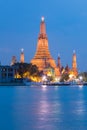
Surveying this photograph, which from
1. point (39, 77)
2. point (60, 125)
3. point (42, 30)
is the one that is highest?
point (42, 30)

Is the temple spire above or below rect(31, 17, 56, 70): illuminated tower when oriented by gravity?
above

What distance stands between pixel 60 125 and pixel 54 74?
140m

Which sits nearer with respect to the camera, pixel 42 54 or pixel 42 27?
pixel 42 54

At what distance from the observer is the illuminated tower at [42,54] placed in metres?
169

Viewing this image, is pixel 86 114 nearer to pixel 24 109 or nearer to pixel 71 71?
pixel 24 109

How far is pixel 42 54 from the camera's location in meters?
170

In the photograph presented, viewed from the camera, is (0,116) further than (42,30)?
No

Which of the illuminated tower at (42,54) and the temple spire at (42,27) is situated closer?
the illuminated tower at (42,54)

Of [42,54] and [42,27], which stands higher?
[42,27]

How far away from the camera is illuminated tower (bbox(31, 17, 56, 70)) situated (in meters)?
169

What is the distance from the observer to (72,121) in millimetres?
43500

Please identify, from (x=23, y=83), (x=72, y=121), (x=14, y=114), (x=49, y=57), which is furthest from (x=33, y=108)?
(x=49, y=57)

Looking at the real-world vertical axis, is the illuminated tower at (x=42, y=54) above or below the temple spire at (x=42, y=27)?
below

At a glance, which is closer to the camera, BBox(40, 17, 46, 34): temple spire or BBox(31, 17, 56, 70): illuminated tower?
BBox(31, 17, 56, 70): illuminated tower
